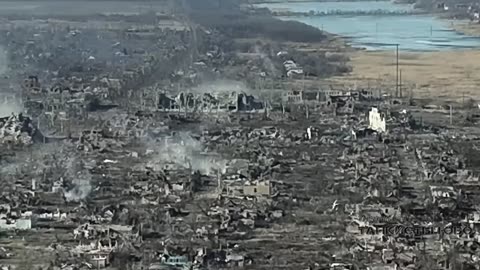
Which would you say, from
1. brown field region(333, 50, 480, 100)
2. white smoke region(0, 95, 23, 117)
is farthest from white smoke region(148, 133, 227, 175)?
brown field region(333, 50, 480, 100)

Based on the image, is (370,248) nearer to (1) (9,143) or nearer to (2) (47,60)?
(1) (9,143)

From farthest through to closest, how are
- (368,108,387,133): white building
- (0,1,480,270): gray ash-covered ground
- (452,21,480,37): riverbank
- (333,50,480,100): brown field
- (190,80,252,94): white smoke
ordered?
(452,21,480,37): riverbank
(333,50,480,100): brown field
(190,80,252,94): white smoke
(368,108,387,133): white building
(0,1,480,270): gray ash-covered ground

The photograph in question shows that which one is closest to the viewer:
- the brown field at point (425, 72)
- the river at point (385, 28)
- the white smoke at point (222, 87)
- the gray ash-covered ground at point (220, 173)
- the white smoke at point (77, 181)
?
the gray ash-covered ground at point (220, 173)

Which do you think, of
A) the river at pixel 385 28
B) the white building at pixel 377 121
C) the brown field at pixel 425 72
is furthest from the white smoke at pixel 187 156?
the river at pixel 385 28

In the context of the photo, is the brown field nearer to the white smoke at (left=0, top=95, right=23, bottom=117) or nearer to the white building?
the white building

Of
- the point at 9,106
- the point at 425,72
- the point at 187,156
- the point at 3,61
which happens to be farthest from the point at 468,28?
the point at 187,156

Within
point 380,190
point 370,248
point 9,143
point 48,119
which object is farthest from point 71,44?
point 370,248

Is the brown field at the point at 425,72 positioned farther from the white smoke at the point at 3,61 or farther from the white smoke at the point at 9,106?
the white smoke at the point at 3,61

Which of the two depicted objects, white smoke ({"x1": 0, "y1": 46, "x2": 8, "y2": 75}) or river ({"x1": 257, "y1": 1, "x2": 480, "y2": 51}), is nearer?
white smoke ({"x1": 0, "y1": 46, "x2": 8, "y2": 75})
